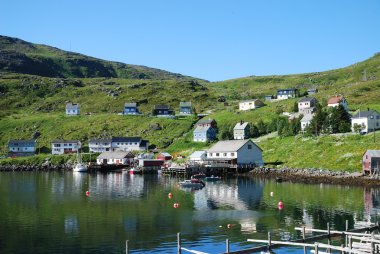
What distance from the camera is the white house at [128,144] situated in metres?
183

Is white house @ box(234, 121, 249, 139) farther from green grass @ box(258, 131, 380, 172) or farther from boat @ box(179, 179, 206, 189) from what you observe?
boat @ box(179, 179, 206, 189)

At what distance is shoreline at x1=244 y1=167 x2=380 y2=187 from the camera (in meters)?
96.9

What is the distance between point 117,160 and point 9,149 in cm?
5212

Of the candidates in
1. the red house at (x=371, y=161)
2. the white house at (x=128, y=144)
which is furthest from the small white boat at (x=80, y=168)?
the red house at (x=371, y=161)

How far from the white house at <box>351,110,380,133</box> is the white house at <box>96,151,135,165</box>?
7724 centimetres

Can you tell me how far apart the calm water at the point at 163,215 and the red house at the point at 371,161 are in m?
12.1

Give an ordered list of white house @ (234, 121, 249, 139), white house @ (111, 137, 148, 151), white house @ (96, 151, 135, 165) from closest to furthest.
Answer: white house @ (234, 121, 249, 139), white house @ (96, 151, 135, 165), white house @ (111, 137, 148, 151)

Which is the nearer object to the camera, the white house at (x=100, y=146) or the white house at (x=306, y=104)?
the white house at (x=306, y=104)

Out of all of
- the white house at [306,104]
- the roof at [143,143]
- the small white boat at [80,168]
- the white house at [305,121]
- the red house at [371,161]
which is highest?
the white house at [306,104]

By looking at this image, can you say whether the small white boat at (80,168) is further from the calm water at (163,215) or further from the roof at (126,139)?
the calm water at (163,215)

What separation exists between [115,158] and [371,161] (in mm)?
95432

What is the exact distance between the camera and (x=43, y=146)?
646ft

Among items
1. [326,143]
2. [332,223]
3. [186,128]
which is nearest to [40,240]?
[332,223]

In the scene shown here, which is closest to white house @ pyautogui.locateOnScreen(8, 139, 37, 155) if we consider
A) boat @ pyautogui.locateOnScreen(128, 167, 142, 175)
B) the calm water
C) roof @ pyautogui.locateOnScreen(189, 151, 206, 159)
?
boat @ pyautogui.locateOnScreen(128, 167, 142, 175)
